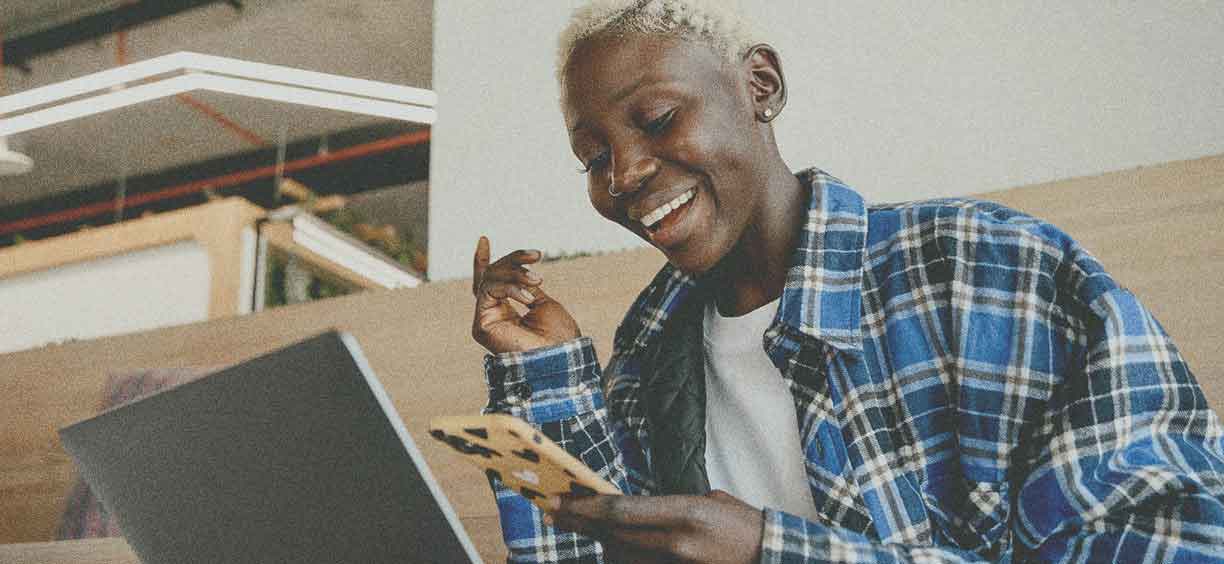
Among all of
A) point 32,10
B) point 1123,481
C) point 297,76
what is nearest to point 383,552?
point 1123,481

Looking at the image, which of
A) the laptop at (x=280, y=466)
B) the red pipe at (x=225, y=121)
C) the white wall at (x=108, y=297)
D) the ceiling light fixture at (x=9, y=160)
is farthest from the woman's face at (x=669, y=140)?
the red pipe at (x=225, y=121)

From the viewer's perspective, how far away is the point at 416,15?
4.45 meters

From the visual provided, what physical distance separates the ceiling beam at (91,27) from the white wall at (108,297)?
1.01 meters

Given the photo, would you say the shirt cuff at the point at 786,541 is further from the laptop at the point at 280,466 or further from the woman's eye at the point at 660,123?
the woman's eye at the point at 660,123

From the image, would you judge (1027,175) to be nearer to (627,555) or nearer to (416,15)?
(627,555)

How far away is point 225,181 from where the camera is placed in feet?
21.1

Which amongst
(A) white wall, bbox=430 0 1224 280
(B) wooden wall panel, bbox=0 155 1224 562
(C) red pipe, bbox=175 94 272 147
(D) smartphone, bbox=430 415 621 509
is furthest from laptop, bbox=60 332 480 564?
(C) red pipe, bbox=175 94 272 147

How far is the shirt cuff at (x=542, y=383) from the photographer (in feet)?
3.84

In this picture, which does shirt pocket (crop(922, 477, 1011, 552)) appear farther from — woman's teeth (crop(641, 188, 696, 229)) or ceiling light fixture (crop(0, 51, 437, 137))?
ceiling light fixture (crop(0, 51, 437, 137))

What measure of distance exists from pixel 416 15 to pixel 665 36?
3.59m

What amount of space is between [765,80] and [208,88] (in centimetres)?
261

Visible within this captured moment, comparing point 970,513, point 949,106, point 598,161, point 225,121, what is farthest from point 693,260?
point 225,121

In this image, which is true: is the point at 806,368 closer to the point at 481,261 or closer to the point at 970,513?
the point at 970,513

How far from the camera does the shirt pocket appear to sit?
0.92 metres
